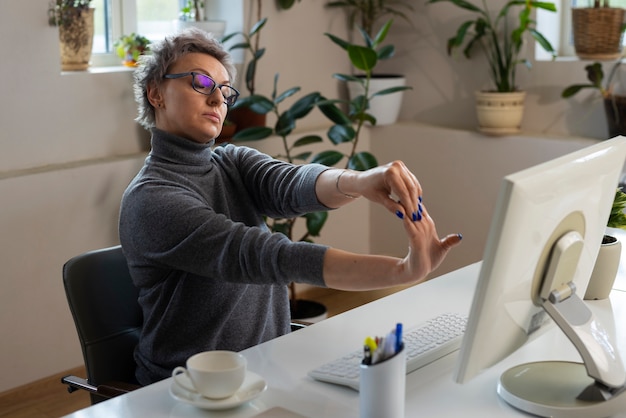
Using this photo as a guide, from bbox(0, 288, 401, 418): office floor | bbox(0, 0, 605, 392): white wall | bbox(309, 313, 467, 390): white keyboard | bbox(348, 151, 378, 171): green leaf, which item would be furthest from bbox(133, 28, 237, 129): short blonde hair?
bbox(348, 151, 378, 171): green leaf

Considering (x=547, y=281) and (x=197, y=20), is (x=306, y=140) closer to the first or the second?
(x=197, y=20)

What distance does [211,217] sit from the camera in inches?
71.8

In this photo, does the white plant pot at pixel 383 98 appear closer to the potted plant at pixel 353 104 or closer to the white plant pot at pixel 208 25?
the potted plant at pixel 353 104

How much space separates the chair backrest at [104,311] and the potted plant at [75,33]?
168 centimetres

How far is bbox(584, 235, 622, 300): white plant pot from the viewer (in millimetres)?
2062

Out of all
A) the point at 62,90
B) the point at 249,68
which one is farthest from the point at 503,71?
the point at 62,90

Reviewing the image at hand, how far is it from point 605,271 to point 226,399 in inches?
39.6

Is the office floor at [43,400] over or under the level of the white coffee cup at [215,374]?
under

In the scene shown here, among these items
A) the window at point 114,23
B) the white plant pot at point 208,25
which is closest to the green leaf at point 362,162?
the white plant pot at point 208,25

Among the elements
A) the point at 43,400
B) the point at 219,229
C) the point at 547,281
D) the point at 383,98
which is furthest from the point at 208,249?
the point at 383,98

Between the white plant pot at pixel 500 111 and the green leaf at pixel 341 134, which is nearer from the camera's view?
the green leaf at pixel 341 134

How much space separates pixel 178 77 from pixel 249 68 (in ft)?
6.31

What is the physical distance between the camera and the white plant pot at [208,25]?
3.96m

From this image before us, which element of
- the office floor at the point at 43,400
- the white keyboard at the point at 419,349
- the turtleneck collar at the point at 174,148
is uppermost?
the turtleneck collar at the point at 174,148
